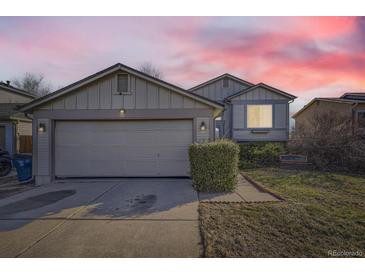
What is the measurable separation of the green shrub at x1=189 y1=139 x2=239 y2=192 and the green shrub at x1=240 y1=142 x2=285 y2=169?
16.0 ft

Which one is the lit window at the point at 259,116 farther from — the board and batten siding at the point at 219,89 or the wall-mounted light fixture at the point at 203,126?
the wall-mounted light fixture at the point at 203,126

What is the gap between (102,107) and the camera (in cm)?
812

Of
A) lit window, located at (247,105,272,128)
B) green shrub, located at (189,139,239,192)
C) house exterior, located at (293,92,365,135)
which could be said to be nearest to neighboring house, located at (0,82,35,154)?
green shrub, located at (189,139,239,192)

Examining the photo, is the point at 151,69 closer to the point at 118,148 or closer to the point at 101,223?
the point at 118,148

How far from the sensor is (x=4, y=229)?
3887 mm

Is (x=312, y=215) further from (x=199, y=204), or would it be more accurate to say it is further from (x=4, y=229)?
(x=4, y=229)

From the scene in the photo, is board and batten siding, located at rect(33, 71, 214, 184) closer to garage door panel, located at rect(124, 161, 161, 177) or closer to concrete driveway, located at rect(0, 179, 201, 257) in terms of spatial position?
garage door panel, located at rect(124, 161, 161, 177)

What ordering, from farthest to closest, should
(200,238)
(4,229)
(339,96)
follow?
(339,96) → (4,229) → (200,238)

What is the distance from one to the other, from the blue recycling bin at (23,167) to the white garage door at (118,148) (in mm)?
1138

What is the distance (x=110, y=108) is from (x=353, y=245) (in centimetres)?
775

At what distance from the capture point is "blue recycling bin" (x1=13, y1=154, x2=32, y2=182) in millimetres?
8125

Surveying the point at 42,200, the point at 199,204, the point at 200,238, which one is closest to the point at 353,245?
the point at 200,238

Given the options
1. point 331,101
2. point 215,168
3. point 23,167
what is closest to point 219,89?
point 331,101
